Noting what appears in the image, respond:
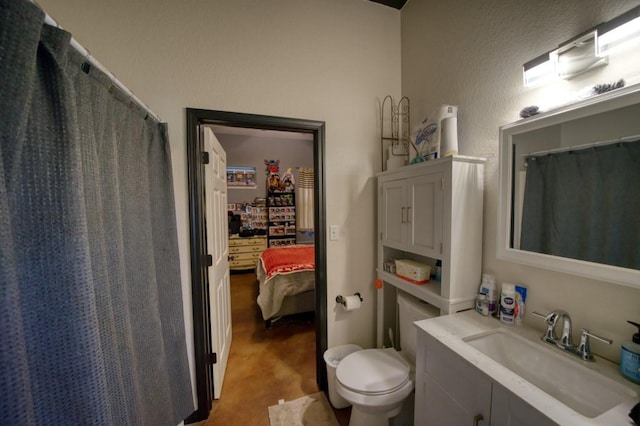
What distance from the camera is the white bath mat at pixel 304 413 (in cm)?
153

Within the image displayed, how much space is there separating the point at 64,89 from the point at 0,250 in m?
0.44

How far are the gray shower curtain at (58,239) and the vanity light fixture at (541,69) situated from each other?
167cm

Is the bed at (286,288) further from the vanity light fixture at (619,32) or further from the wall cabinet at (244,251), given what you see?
the vanity light fixture at (619,32)

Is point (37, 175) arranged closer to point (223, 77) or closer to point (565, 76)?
point (223, 77)

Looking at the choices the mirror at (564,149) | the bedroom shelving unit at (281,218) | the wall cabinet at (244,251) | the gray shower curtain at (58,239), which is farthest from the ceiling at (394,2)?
the wall cabinet at (244,251)

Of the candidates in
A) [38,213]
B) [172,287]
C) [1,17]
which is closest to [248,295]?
[172,287]

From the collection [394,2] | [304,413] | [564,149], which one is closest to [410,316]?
[304,413]

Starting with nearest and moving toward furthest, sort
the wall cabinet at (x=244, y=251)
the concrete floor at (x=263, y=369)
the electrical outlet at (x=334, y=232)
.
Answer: the concrete floor at (x=263, y=369), the electrical outlet at (x=334, y=232), the wall cabinet at (x=244, y=251)

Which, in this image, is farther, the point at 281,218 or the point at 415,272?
the point at 281,218

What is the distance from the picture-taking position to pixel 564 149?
92 centimetres

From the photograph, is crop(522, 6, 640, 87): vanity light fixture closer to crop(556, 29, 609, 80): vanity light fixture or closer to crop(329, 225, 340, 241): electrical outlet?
crop(556, 29, 609, 80): vanity light fixture

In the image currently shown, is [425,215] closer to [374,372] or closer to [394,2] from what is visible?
[374,372]

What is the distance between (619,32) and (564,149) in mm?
385

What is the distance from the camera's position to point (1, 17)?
491 mm
